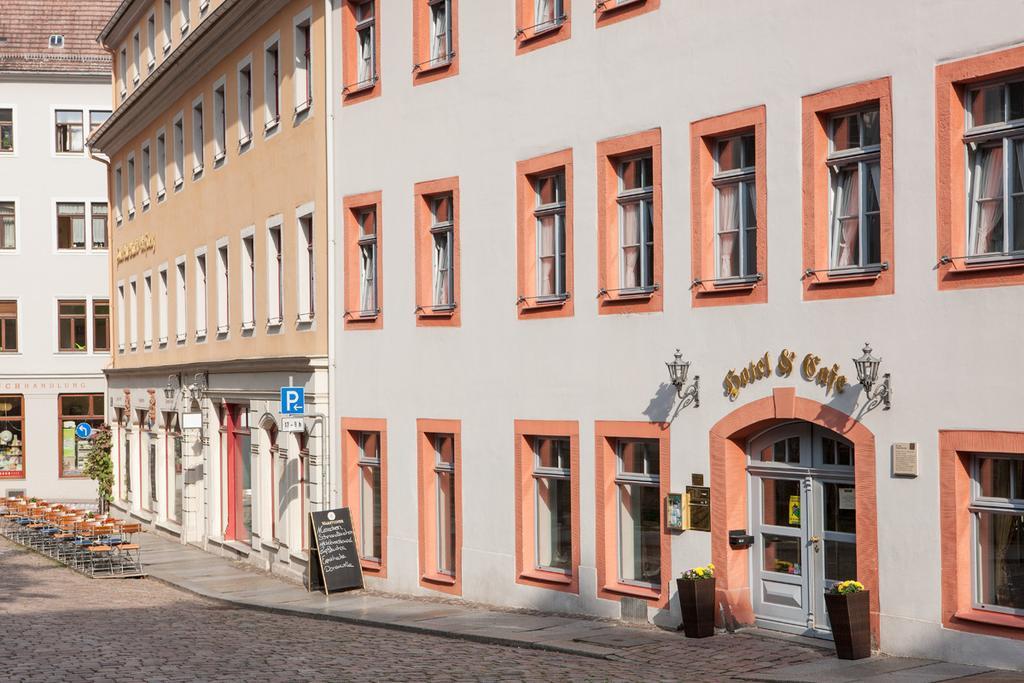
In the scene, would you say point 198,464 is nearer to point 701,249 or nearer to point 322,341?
point 322,341

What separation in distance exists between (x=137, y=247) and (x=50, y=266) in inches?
466

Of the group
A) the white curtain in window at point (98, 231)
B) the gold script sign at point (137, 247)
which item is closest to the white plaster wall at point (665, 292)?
the gold script sign at point (137, 247)

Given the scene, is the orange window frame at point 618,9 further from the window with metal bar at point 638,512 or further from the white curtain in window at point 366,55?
the white curtain in window at point 366,55

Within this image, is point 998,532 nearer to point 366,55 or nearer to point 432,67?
point 432,67

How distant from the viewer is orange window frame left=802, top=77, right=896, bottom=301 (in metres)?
14.8

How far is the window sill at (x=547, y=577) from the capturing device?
63.8ft

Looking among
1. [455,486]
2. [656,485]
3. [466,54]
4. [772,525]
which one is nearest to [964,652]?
[772,525]

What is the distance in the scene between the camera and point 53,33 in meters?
53.2

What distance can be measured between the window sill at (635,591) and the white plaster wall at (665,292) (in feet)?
0.79

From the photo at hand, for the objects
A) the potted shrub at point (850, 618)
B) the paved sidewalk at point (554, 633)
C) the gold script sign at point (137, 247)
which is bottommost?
the paved sidewalk at point (554, 633)

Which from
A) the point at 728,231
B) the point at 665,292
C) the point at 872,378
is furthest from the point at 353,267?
the point at 872,378

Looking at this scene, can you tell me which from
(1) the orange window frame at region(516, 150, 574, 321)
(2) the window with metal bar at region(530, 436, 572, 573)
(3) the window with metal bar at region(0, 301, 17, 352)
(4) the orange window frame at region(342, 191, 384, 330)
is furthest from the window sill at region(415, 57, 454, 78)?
Result: (3) the window with metal bar at region(0, 301, 17, 352)

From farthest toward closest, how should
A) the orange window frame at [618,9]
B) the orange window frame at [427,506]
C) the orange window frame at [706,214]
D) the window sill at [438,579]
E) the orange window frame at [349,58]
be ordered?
the orange window frame at [349,58] → the orange window frame at [427,506] → the window sill at [438,579] → the orange window frame at [618,9] → the orange window frame at [706,214]

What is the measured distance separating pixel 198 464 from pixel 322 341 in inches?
366
